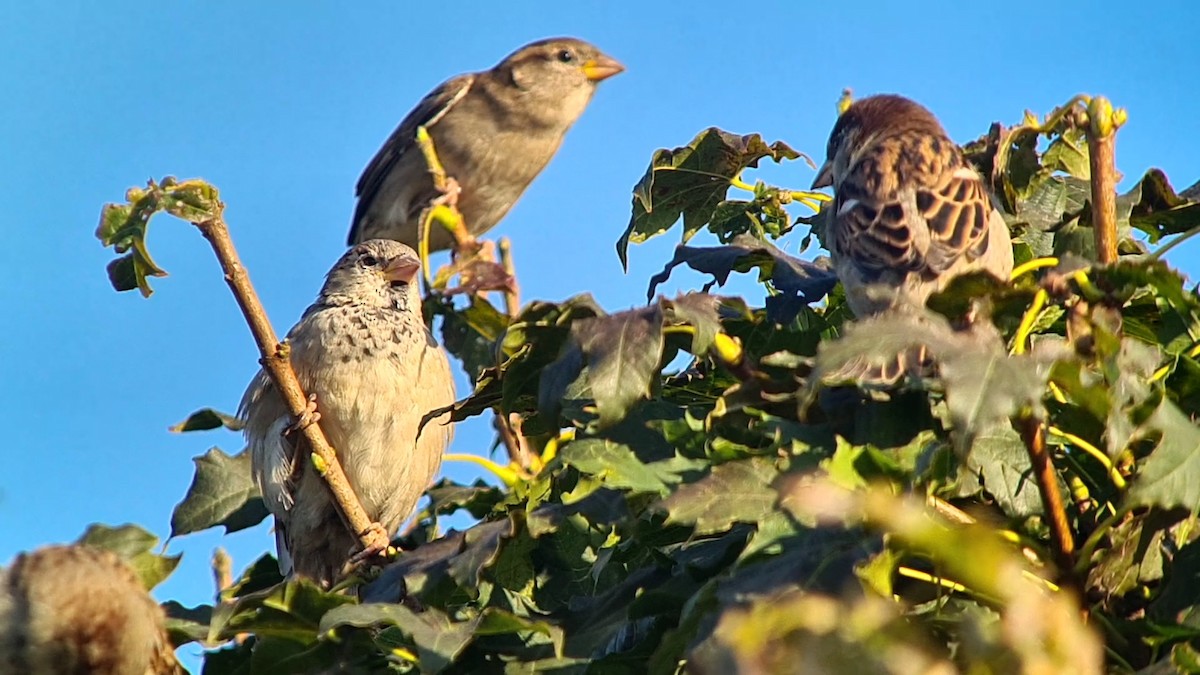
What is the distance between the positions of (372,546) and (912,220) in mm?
1248

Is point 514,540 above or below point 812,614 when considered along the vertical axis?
above

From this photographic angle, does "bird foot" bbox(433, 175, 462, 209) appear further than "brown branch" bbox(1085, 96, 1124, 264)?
Yes

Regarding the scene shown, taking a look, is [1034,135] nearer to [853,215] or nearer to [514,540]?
[853,215]

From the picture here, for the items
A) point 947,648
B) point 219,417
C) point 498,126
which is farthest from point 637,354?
point 498,126

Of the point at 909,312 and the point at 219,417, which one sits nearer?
the point at 909,312

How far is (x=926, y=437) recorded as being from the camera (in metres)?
1.63

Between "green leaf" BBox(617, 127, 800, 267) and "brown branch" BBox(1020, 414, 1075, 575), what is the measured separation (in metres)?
1.15

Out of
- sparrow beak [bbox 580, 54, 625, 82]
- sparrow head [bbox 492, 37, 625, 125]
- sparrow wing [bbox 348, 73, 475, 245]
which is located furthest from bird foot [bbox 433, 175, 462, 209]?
sparrow beak [bbox 580, 54, 625, 82]

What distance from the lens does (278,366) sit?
2715 millimetres

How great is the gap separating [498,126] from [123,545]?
5220 millimetres

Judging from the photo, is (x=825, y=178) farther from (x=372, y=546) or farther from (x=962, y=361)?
(x=962, y=361)

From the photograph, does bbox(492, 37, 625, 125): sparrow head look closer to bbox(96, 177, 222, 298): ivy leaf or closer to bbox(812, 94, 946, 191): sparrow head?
bbox(812, 94, 946, 191): sparrow head

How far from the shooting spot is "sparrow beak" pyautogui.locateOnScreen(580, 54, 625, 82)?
776cm

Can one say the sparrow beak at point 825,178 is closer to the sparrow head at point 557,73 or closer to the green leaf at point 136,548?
the green leaf at point 136,548
